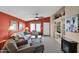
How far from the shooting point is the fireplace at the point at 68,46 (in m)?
2.72

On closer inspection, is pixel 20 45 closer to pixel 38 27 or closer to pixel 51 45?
pixel 38 27

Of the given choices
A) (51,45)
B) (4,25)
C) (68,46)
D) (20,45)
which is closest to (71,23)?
(68,46)

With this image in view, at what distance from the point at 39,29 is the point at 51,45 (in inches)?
22.2

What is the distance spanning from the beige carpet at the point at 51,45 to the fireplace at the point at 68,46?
119 mm

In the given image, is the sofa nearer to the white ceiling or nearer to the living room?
the living room

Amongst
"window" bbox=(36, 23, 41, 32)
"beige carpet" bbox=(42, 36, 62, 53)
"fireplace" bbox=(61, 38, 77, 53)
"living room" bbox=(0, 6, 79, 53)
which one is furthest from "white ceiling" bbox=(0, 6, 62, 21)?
"fireplace" bbox=(61, 38, 77, 53)

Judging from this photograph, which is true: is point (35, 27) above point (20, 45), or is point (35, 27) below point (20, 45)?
above

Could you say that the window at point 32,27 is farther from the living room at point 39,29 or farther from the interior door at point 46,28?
the interior door at point 46,28

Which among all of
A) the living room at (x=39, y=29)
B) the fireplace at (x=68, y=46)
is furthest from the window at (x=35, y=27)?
the fireplace at (x=68, y=46)

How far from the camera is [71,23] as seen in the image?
9.18ft

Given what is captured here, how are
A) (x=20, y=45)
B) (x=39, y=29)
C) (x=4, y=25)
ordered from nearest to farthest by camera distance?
(x=4, y=25)
(x=20, y=45)
(x=39, y=29)

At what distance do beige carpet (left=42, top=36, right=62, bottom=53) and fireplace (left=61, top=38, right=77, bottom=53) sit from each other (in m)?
0.12

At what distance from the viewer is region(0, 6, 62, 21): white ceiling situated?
2.77 m
